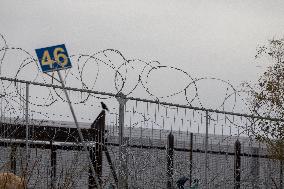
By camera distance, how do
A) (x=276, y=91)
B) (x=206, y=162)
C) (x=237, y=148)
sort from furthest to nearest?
(x=276, y=91)
(x=237, y=148)
(x=206, y=162)

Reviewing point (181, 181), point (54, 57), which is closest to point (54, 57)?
point (54, 57)

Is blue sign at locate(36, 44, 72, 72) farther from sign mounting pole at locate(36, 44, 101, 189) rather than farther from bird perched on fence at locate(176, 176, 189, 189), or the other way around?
bird perched on fence at locate(176, 176, 189, 189)

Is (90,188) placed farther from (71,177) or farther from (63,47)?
(71,177)

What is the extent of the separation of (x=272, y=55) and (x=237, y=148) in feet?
41.0

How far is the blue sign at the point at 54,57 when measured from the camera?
895cm

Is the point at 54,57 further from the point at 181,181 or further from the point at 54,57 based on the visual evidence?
the point at 181,181

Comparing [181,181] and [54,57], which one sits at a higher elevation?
[54,57]

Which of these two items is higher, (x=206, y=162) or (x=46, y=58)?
(x=46, y=58)

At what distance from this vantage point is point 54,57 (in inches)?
355

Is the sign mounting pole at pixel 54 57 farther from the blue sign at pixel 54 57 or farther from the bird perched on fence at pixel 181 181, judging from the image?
the bird perched on fence at pixel 181 181

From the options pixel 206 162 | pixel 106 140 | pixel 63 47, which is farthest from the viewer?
pixel 106 140

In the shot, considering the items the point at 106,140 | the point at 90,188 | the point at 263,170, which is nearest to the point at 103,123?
the point at 106,140

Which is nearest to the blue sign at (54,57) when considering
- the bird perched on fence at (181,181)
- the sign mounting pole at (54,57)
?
the sign mounting pole at (54,57)

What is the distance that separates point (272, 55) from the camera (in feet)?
78.1
